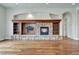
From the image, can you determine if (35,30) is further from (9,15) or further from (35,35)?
(9,15)

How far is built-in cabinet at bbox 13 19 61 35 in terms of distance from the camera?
1172 cm

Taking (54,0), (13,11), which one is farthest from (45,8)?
(54,0)

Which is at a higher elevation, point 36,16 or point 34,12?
point 34,12

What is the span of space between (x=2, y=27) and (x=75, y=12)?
559cm

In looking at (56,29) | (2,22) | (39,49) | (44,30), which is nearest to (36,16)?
(44,30)

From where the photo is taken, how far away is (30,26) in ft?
39.3

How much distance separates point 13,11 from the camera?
457 inches

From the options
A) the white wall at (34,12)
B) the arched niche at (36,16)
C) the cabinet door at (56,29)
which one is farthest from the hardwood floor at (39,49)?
the arched niche at (36,16)

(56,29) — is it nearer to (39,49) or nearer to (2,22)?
(2,22)

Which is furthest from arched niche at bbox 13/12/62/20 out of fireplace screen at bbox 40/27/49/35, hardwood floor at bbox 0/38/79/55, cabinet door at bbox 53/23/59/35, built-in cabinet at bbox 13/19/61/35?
hardwood floor at bbox 0/38/79/55

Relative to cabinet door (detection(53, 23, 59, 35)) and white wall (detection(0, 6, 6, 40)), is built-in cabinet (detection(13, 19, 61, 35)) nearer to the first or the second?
cabinet door (detection(53, 23, 59, 35))

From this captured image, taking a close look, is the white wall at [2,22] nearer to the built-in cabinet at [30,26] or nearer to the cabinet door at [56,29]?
the built-in cabinet at [30,26]

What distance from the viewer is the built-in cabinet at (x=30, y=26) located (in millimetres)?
11719

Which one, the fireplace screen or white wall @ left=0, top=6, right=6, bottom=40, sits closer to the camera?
white wall @ left=0, top=6, right=6, bottom=40
